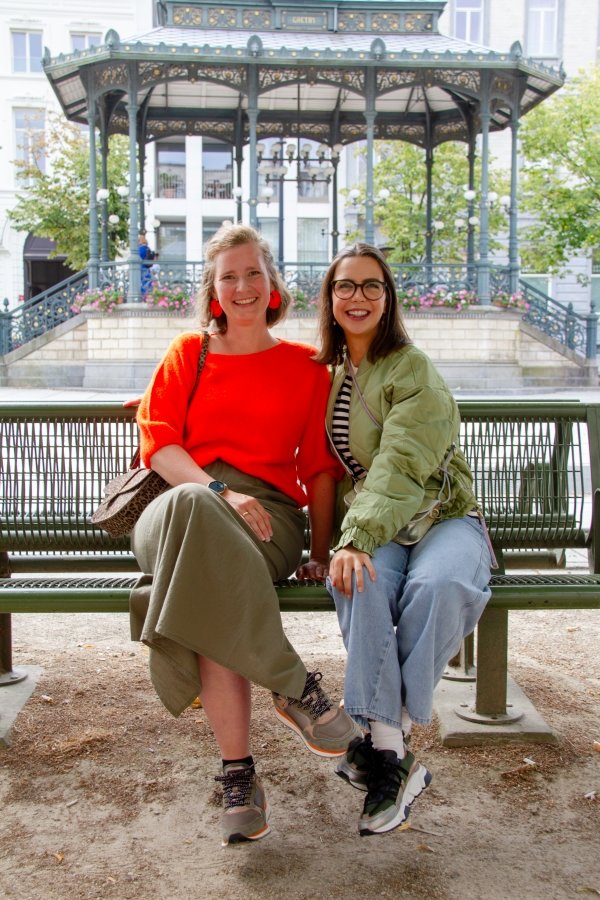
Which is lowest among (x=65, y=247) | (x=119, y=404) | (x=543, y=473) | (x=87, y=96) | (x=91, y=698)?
(x=91, y=698)

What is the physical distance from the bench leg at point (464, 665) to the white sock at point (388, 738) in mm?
1161

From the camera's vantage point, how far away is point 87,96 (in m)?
20.6

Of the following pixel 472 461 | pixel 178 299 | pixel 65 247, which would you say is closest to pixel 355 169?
pixel 65 247

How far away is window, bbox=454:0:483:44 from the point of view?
130 feet

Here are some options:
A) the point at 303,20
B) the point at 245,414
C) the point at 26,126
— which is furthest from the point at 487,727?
the point at 26,126

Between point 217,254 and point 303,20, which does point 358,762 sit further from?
point 303,20

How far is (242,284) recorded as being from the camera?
3.30 m

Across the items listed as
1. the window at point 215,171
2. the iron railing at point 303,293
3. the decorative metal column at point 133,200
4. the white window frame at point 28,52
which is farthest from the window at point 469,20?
the decorative metal column at point 133,200

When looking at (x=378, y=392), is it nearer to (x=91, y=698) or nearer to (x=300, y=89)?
(x=91, y=698)

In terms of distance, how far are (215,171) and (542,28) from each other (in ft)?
47.6

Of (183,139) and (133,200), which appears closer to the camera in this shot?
(133,200)

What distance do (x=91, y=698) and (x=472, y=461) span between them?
5.64 ft

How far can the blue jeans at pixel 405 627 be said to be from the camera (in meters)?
2.66

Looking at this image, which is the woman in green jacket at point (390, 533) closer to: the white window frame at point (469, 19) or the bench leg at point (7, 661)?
the bench leg at point (7, 661)
